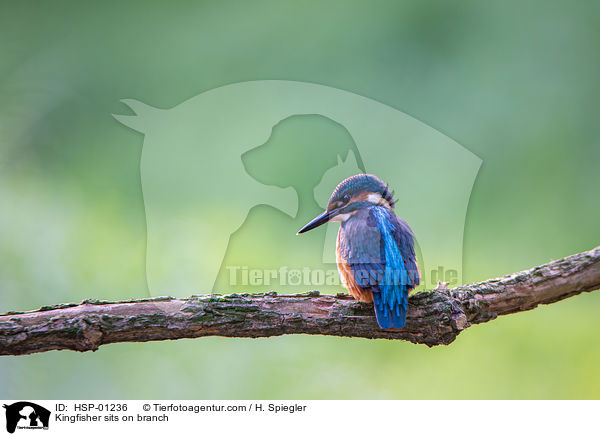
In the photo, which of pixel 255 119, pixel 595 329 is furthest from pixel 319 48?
pixel 595 329

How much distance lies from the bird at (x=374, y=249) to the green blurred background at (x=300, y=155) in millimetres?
594

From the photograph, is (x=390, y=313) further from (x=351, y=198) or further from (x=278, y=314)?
(x=351, y=198)

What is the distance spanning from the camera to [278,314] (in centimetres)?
174

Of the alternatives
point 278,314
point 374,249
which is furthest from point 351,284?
point 278,314

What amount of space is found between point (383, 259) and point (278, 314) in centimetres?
46

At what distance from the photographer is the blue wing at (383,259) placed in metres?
1.75

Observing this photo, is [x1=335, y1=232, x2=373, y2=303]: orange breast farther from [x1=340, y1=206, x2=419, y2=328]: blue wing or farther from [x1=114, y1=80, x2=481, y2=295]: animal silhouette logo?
[x1=114, y1=80, x2=481, y2=295]: animal silhouette logo

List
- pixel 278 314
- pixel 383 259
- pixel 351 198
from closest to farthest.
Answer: pixel 278 314, pixel 383 259, pixel 351 198

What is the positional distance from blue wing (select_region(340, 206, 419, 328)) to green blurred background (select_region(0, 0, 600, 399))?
2.57ft

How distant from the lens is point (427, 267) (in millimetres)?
2904
